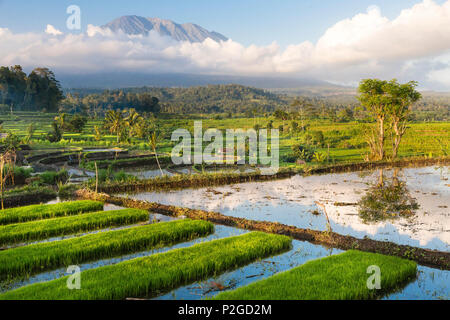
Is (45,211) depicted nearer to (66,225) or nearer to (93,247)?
(66,225)

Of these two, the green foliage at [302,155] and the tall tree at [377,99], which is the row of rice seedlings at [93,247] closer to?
the green foliage at [302,155]

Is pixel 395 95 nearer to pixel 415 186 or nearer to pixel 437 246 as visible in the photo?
pixel 415 186

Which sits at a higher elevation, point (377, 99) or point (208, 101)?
point (208, 101)

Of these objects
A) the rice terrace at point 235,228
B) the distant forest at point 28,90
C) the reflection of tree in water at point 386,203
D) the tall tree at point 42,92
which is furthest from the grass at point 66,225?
the tall tree at point 42,92

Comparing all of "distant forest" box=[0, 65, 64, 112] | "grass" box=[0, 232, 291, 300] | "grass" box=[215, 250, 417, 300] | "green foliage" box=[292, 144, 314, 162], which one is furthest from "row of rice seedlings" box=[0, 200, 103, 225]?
"distant forest" box=[0, 65, 64, 112]

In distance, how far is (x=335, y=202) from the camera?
11148mm

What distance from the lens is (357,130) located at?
101ft

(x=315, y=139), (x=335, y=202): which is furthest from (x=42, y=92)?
(x=335, y=202)

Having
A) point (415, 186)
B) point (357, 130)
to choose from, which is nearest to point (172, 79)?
point (357, 130)

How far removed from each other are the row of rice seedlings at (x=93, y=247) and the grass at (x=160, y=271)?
0.95 m

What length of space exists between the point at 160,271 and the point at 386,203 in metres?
7.71

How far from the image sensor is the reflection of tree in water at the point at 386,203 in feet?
31.8

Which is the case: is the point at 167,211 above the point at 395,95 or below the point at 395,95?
below
